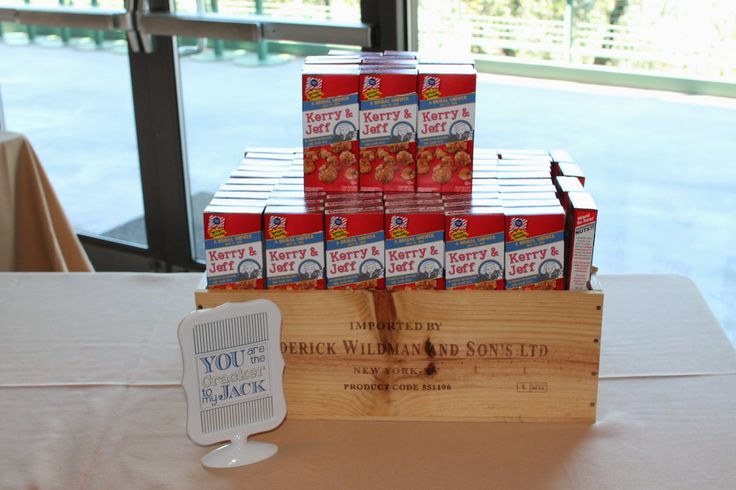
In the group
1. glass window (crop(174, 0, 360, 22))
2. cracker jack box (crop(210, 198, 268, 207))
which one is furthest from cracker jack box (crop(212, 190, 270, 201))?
glass window (crop(174, 0, 360, 22))

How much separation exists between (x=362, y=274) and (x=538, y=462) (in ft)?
1.14

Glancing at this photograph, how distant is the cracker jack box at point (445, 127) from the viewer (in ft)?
4.07

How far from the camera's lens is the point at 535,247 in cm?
118

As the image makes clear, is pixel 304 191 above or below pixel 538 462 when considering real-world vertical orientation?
above

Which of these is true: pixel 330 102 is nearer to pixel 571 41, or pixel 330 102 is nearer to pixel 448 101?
pixel 448 101

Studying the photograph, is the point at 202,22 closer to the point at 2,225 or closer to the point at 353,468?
the point at 2,225

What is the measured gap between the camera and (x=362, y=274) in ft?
4.02

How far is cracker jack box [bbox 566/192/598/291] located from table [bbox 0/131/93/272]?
1.85m

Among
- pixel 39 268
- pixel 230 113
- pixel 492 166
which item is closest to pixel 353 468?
pixel 492 166

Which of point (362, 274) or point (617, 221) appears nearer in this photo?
point (362, 274)

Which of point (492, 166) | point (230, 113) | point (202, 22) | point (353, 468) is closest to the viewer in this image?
point (353, 468)

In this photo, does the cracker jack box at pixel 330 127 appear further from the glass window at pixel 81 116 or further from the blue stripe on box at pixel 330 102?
the glass window at pixel 81 116

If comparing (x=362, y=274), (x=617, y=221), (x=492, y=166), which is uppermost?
(x=492, y=166)

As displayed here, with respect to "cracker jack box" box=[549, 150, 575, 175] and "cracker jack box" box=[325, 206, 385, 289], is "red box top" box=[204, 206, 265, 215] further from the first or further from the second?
"cracker jack box" box=[549, 150, 575, 175]
